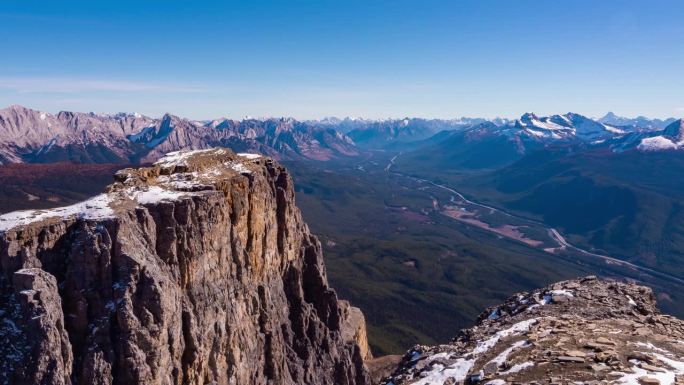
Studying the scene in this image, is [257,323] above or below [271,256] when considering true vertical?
below

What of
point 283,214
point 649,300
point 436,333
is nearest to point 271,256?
point 283,214

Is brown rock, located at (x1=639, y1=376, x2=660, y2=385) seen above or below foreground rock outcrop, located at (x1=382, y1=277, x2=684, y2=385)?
above

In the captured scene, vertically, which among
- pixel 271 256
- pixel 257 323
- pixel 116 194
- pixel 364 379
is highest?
pixel 116 194

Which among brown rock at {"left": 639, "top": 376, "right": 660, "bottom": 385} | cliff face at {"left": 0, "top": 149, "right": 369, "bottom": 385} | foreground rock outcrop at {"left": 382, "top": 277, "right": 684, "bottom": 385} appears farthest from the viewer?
cliff face at {"left": 0, "top": 149, "right": 369, "bottom": 385}

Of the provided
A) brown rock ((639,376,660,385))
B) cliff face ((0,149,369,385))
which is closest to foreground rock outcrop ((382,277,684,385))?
brown rock ((639,376,660,385))

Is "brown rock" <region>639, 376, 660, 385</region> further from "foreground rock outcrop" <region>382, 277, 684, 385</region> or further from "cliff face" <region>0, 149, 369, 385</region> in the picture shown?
"cliff face" <region>0, 149, 369, 385</region>

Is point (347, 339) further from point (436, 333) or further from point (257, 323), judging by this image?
point (436, 333)
